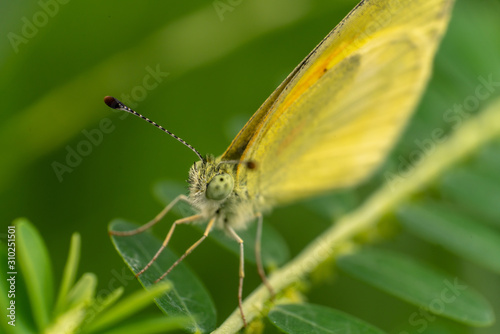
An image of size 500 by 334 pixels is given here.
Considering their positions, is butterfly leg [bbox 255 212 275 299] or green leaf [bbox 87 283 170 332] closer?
green leaf [bbox 87 283 170 332]

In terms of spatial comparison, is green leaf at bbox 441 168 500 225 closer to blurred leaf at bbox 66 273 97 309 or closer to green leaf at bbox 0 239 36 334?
blurred leaf at bbox 66 273 97 309

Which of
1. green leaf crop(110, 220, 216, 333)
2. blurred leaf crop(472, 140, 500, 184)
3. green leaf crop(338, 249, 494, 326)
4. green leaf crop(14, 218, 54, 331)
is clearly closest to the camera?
green leaf crop(14, 218, 54, 331)

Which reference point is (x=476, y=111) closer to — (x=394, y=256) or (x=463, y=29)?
(x=463, y=29)

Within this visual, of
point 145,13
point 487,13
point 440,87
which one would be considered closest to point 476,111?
point 440,87

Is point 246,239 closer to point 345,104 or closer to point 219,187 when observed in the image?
point 219,187

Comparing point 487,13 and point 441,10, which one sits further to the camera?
point 487,13

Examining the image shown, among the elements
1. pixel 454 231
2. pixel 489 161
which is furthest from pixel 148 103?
pixel 489 161

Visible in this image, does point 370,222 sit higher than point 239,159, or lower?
lower

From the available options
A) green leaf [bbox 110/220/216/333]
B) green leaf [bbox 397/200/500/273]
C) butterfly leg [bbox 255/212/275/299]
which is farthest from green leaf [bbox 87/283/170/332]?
green leaf [bbox 397/200/500/273]

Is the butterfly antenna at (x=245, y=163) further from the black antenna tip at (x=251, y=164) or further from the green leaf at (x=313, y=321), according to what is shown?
the green leaf at (x=313, y=321)
